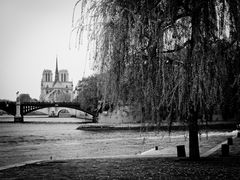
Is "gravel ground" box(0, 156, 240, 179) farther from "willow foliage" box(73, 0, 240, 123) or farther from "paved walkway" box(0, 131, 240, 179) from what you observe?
"willow foliage" box(73, 0, 240, 123)

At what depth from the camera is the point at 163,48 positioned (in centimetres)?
935

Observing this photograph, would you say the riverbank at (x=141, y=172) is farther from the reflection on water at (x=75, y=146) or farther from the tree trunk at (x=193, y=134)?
the reflection on water at (x=75, y=146)

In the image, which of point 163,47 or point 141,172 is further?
point 141,172

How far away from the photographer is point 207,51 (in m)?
8.31

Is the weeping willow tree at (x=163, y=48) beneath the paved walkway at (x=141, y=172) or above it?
above

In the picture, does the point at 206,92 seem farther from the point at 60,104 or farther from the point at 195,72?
the point at 60,104

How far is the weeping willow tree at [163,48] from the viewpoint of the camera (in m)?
8.28

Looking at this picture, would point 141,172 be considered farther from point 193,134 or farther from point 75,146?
point 75,146

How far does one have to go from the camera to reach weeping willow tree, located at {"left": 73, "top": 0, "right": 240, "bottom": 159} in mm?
8281

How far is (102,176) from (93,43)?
149 inches

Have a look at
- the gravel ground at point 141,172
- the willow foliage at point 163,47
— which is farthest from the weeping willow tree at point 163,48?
the gravel ground at point 141,172

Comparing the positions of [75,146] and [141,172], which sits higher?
[141,172]

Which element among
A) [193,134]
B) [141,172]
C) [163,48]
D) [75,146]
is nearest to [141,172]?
[141,172]

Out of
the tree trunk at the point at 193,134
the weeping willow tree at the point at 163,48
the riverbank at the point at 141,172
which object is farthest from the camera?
the tree trunk at the point at 193,134
